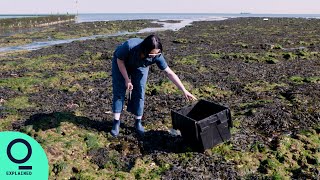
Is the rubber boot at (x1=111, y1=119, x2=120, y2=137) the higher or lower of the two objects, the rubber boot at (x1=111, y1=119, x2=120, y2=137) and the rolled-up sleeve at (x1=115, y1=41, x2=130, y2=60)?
the lower

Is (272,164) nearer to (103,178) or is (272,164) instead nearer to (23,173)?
(103,178)

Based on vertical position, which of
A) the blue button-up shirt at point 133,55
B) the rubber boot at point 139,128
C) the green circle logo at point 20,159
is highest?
the blue button-up shirt at point 133,55

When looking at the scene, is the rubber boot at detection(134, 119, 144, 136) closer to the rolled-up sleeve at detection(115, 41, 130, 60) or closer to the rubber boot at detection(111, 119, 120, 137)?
the rubber boot at detection(111, 119, 120, 137)

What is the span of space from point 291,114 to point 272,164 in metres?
2.54

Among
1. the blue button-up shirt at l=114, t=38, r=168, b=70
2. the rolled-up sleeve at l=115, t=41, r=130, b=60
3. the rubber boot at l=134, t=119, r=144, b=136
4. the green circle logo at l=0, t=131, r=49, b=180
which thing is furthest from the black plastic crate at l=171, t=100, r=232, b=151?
the green circle logo at l=0, t=131, r=49, b=180

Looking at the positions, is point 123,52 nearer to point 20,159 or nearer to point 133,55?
point 133,55

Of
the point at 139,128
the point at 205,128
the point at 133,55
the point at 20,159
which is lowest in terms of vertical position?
the point at 139,128

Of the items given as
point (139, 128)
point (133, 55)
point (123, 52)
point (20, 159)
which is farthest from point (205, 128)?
point (20, 159)

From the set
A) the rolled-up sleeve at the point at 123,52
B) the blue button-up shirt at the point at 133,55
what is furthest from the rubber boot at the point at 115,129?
the rolled-up sleeve at the point at 123,52

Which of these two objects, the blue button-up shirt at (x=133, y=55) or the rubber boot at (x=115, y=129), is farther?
the rubber boot at (x=115, y=129)

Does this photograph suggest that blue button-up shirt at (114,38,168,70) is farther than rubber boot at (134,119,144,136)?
No

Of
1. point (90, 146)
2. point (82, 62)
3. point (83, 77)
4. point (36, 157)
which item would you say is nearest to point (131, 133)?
point (90, 146)

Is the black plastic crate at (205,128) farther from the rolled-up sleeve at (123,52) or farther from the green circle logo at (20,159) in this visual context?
the green circle logo at (20,159)

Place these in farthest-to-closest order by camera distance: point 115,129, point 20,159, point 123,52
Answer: point 115,129, point 123,52, point 20,159
